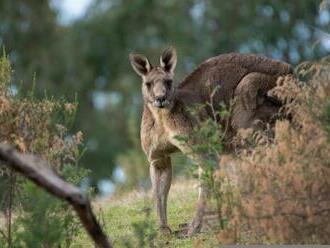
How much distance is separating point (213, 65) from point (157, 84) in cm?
120

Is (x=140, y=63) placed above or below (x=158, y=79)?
above

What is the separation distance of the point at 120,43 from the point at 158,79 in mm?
20891

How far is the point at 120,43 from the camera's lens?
107 feet

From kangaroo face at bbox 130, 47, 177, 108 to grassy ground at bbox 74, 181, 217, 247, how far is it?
1.03 m

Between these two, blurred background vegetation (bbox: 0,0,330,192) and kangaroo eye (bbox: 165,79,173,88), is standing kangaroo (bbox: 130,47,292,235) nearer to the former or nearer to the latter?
kangaroo eye (bbox: 165,79,173,88)

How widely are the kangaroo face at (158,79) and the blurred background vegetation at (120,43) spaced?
24.4 feet

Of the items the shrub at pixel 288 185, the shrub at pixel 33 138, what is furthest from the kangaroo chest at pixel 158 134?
the shrub at pixel 288 185

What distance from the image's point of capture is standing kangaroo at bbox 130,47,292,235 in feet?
38.7

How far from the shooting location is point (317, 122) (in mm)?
8930

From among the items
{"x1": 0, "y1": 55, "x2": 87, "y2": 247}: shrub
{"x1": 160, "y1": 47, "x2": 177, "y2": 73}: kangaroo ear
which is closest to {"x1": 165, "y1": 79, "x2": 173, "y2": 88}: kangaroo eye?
{"x1": 160, "y1": 47, "x2": 177, "y2": 73}: kangaroo ear

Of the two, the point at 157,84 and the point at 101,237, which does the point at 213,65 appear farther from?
the point at 101,237

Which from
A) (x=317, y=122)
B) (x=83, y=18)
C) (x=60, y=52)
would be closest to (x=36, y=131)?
(x=317, y=122)

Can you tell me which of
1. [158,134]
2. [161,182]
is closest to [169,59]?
[158,134]

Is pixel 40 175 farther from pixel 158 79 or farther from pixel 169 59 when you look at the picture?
pixel 169 59
